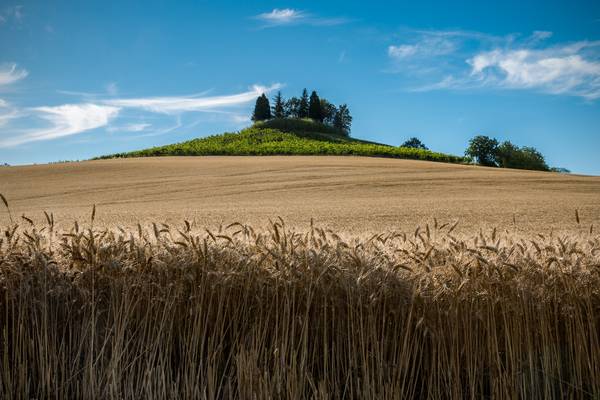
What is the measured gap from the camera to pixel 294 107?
9444 cm

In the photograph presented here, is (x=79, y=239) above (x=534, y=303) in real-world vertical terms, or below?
above

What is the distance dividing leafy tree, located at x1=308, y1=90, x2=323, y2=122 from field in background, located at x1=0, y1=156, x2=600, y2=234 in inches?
2311

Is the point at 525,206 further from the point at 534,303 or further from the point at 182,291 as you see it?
the point at 182,291

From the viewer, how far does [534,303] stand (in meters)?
4.21

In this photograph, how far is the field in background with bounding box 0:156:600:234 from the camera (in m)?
13.4

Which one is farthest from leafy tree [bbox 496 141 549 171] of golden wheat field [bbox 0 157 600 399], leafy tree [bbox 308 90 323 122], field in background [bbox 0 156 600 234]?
golden wheat field [bbox 0 157 600 399]

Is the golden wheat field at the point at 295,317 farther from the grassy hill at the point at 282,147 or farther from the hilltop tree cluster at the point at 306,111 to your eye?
the hilltop tree cluster at the point at 306,111

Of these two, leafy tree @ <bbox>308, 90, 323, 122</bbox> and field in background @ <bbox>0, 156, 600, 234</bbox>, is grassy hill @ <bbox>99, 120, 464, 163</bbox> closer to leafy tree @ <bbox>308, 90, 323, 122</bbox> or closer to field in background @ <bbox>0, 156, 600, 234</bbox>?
leafy tree @ <bbox>308, 90, 323, 122</bbox>

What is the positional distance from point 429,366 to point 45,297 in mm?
3196

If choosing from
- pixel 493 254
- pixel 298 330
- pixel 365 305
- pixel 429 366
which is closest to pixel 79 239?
pixel 298 330

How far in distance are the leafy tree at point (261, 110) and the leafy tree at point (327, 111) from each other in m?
9.50

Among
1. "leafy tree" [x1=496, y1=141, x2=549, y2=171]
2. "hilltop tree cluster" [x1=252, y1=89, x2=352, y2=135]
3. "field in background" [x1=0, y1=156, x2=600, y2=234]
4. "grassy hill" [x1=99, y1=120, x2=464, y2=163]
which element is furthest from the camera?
"hilltop tree cluster" [x1=252, y1=89, x2=352, y2=135]

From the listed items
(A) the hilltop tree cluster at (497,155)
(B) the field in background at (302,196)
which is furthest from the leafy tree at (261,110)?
(B) the field in background at (302,196)

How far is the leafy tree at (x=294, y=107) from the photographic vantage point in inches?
3703
